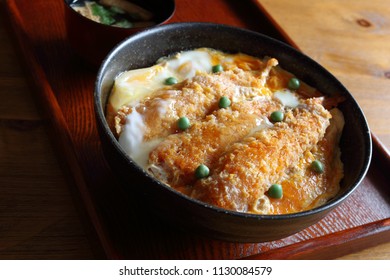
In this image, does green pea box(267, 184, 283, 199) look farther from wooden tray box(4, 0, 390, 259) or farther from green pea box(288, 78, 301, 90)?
green pea box(288, 78, 301, 90)

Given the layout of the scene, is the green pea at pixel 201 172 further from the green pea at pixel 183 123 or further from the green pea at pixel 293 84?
the green pea at pixel 293 84

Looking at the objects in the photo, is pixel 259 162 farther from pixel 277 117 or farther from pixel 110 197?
pixel 110 197

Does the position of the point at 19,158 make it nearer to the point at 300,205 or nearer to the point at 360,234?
the point at 300,205

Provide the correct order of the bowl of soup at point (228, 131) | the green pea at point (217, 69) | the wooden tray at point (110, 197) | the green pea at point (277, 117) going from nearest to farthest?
the bowl of soup at point (228, 131), the wooden tray at point (110, 197), the green pea at point (277, 117), the green pea at point (217, 69)

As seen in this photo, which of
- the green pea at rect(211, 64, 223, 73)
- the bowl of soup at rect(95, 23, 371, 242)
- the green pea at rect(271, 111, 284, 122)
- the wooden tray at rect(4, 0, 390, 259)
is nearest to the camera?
the bowl of soup at rect(95, 23, 371, 242)

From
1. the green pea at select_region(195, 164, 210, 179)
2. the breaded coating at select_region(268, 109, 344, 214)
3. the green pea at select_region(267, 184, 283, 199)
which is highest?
the green pea at select_region(195, 164, 210, 179)

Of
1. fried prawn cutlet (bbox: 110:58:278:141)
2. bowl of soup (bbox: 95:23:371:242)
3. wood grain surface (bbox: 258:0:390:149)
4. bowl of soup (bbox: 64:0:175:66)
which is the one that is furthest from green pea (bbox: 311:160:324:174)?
bowl of soup (bbox: 64:0:175:66)

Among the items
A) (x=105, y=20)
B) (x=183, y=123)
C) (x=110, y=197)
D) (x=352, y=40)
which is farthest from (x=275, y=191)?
(x=352, y=40)

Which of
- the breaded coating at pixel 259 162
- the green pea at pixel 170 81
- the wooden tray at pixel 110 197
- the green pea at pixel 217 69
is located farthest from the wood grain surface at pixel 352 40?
the green pea at pixel 170 81
